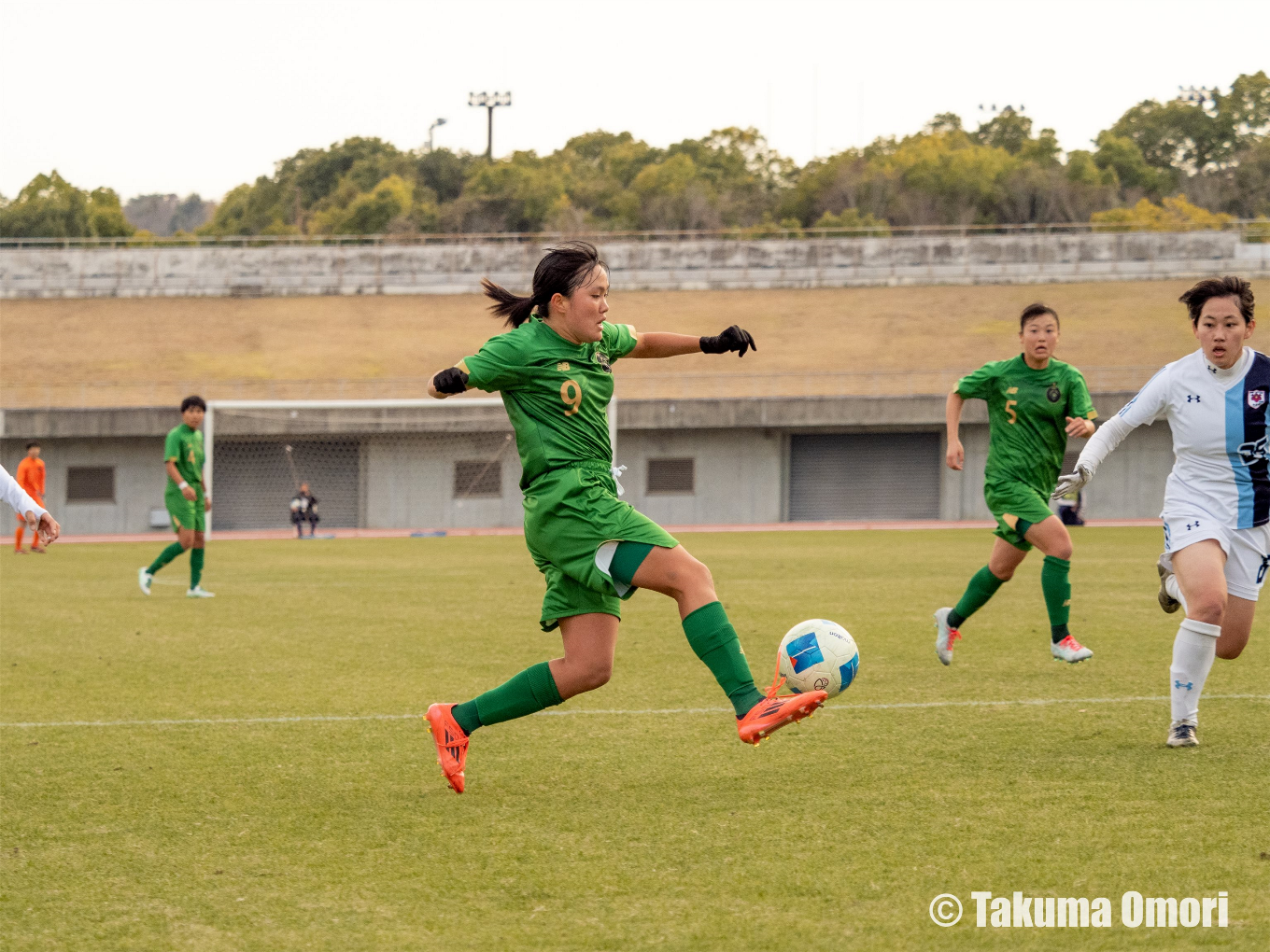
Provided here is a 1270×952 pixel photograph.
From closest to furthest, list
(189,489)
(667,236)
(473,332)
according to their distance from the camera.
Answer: (189,489) < (473,332) < (667,236)

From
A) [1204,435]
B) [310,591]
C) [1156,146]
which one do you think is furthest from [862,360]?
[1156,146]

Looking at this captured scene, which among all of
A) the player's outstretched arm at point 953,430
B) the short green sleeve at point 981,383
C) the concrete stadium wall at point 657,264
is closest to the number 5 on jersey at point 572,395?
the player's outstretched arm at point 953,430

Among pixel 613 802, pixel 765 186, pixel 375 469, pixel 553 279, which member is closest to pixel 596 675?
pixel 613 802

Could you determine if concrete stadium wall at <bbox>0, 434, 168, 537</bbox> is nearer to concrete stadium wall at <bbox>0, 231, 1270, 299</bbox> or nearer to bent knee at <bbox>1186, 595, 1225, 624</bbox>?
concrete stadium wall at <bbox>0, 231, 1270, 299</bbox>

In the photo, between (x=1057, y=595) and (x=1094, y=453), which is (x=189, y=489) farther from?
(x=1094, y=453)

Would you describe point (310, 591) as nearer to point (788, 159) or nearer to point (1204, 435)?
point (1204, 435)

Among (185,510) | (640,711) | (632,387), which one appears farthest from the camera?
(632,387)

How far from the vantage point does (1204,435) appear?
5.95 m

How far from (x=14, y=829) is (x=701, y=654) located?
256 centimetres

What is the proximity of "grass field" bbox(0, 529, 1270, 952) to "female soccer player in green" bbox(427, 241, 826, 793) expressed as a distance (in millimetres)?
424

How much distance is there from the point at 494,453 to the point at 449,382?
31.0 m

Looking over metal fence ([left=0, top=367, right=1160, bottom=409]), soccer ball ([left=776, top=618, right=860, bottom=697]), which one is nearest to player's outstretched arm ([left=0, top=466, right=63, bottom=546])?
soccer ball ([left=776, top=618, right=860, bottom=697])

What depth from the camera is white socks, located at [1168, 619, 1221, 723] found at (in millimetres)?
5805

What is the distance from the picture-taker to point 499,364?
16.2 feet
